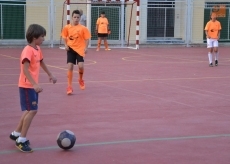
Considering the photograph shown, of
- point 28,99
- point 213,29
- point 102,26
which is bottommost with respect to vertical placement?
point 28,99

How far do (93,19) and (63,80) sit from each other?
17.4m

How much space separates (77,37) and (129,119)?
382 cm

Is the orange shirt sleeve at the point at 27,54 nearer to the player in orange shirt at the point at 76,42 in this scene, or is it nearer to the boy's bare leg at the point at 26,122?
the boy's bare leg at the point at 26,122

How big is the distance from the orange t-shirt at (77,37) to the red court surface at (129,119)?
1.01 metres

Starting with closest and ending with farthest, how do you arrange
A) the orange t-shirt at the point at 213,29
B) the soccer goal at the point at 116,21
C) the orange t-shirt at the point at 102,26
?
the orange t-shirt at the point at 213,29 < the orange t-shirt at the point at 102,26 < the soccer goal at the point at 116,21

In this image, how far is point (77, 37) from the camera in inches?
498

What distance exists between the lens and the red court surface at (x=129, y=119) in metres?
7.01

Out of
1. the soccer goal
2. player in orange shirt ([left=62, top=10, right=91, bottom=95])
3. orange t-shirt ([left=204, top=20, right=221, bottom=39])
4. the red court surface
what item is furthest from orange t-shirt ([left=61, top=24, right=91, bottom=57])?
the soccer goal

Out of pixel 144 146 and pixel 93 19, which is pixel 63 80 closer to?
pixel 144 146

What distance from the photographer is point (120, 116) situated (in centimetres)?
967

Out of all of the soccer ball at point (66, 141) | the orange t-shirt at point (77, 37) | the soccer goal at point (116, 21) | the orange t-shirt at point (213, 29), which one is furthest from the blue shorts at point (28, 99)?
the soccer goal at point (116, 21)

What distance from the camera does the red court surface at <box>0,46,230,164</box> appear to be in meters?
7.01

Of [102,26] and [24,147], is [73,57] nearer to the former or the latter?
[24,147]

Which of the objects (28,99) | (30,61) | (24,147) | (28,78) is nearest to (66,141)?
(24,147)
